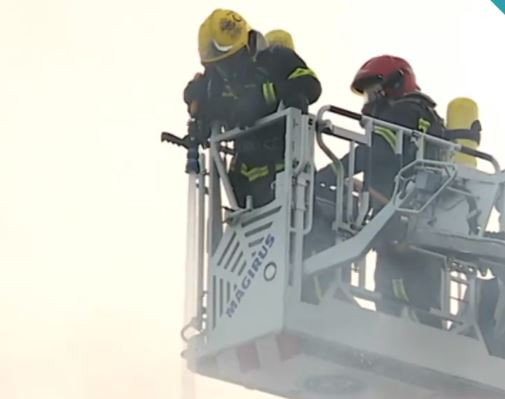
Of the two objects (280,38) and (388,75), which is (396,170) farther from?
(280,38)

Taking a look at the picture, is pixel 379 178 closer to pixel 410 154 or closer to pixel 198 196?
pixel 410 154

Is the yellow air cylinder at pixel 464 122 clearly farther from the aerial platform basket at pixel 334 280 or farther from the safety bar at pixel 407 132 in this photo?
the aerial platform basket at pixel 334 280

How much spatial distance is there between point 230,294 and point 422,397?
4.68 feet

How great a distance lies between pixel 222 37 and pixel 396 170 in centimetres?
137

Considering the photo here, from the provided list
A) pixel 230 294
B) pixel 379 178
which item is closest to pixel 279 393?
pixel 230 294

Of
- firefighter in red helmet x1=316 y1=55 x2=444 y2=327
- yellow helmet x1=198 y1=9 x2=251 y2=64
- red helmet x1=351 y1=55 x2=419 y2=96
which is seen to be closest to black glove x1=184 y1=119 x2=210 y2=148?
yellow helmet x1=198 y1=9 x2=251 y2=64

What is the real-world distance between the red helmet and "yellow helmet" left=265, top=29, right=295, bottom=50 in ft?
1.65

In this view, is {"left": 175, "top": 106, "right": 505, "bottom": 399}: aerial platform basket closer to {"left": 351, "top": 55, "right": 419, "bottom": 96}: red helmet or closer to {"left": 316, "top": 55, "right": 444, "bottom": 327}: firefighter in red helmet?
{"left": 316, "top": 55, "right": 444, "bottom": 327}: firefighter in red helmet

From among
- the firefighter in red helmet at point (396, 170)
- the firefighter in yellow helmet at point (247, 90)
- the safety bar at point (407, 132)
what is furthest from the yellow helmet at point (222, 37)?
the firefighter in red helmet at point (396, 170)

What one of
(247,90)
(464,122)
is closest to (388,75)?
(464,122)

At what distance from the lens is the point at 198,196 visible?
33.2 feet

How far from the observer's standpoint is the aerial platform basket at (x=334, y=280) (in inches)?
364

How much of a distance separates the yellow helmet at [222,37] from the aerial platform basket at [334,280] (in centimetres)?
48

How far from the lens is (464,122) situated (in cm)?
1059
